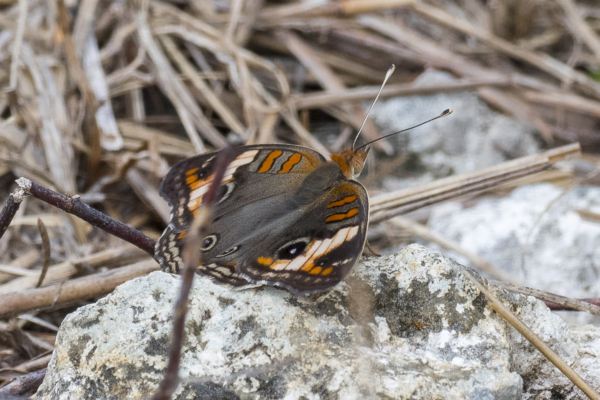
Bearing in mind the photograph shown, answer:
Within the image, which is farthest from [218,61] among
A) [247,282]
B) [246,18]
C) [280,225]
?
[247,282]

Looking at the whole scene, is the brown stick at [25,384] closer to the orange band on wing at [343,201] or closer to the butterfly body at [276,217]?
the butterfly body at [276,217]

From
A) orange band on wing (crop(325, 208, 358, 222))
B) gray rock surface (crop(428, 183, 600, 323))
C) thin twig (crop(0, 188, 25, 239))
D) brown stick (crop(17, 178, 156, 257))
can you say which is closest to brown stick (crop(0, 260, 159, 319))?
brown stick (crop(17, 178, 156, 257))

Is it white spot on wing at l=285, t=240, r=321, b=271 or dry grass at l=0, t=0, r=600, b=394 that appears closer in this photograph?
white spot on wing at l=285, t=240, r=321, b=271

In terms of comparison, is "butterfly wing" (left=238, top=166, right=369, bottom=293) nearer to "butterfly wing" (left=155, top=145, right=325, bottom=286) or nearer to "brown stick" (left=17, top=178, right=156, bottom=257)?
"butterfly wing" (left=155, top=145, right=325, bottom=286)

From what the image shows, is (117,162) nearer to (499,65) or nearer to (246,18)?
(246,18)

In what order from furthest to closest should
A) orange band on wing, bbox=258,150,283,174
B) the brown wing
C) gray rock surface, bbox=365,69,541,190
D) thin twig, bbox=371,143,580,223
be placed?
gray rock surface, bbox=365,69,541,190
thin twig, bbox=371,143,580,223
orange band on wing, bbox=258,150,283,174
the brown wing

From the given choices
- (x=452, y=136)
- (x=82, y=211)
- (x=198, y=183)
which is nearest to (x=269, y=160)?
(x=198, y=183)
